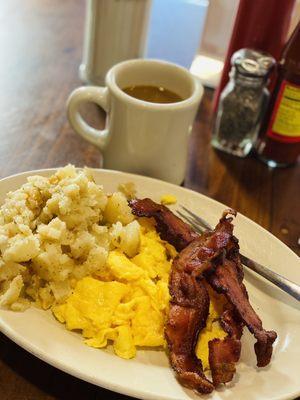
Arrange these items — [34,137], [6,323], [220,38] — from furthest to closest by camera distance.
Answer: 1. [220,38]
2. [34,137]
3. [6,323]

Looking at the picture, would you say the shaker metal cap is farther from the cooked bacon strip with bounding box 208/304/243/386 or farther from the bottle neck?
the cooked bacon strip with bounding box 208/304/243/386

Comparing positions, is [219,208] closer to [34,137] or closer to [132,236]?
[132,236]

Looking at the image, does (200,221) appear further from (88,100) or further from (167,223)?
(88,100)

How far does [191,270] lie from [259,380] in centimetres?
20

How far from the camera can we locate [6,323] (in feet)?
2.48

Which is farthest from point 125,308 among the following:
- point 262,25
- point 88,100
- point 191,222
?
point 262,25

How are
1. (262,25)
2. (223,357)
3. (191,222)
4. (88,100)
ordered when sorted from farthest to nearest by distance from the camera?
(262,25) < (88,100) < (191,222) < (223,357)

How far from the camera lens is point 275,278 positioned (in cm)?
94

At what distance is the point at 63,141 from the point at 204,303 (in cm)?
68

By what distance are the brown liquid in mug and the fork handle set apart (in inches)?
16.6

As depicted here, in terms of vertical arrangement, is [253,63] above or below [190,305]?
above

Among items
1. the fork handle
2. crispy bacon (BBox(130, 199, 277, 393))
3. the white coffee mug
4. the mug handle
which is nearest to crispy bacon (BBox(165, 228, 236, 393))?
crispy bacon (BBox(130, 199, 277, 393))

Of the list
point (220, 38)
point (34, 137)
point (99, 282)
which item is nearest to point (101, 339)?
point (99, 282)

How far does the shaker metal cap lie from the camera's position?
1.23 metres
